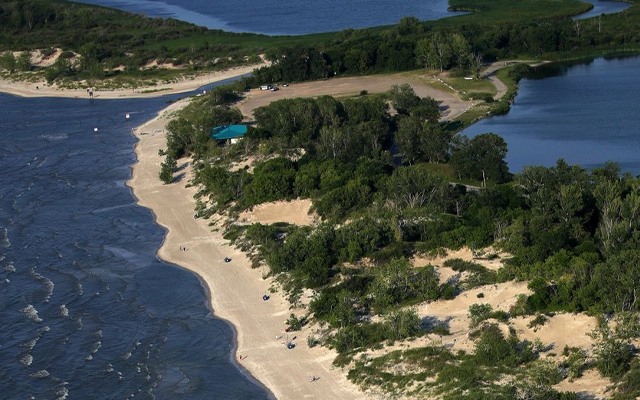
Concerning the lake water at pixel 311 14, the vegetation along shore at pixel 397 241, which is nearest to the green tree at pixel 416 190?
the vegetation along shore at pixel 397 241

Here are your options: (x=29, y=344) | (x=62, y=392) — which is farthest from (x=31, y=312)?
(x=62, y=392)

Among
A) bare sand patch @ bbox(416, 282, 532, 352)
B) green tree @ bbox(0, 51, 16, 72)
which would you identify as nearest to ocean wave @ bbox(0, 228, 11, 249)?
bare sand patch @ bbox(416, 282, 532, 352)

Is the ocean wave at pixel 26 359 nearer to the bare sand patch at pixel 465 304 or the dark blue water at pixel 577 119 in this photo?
the bare sand patch at pixel 465 304

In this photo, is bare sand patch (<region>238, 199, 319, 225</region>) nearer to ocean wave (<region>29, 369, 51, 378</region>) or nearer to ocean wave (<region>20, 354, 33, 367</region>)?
ocean wave (<region>20, 354, 33, 367</region>)

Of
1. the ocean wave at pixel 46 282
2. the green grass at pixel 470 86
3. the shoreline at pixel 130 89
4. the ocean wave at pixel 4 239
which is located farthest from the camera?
the shoreline at pixel 130 89

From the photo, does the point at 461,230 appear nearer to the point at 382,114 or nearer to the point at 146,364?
the point at 146,364
